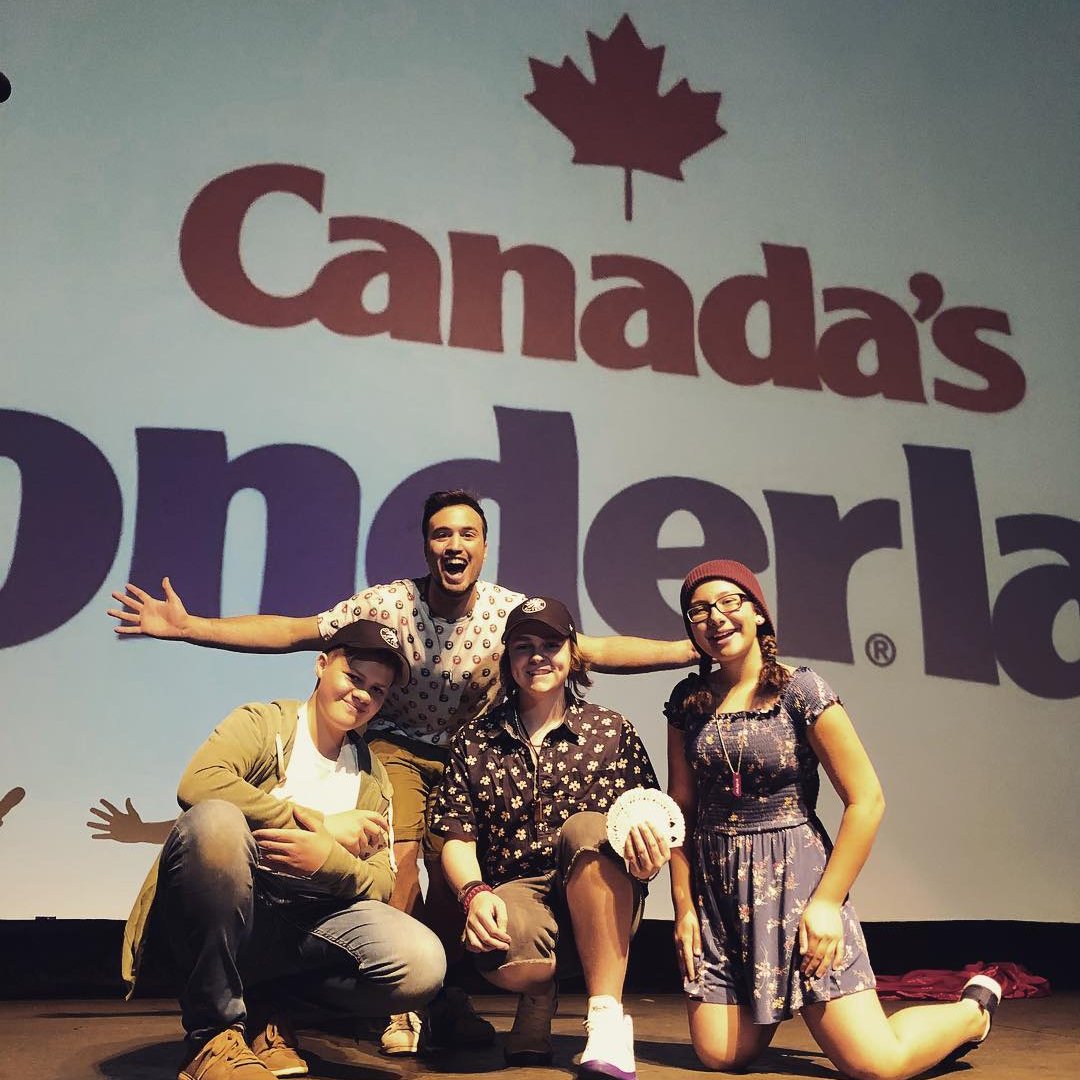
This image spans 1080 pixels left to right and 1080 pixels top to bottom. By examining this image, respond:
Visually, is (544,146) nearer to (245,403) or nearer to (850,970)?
(245,403)

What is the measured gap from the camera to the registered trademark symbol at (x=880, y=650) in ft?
12.0

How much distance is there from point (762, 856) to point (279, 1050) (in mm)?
960

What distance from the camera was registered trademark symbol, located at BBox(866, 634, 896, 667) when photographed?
3.67 m

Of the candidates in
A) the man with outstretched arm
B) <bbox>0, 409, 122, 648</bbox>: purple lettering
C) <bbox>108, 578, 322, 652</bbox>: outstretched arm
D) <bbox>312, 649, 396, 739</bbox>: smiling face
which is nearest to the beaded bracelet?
<bbox>312, 649, 396, 739</bbox>: smiling face

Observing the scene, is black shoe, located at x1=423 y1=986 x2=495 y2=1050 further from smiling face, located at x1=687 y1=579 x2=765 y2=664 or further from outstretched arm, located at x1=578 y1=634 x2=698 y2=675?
smiling face, located at x1=687 y1=579 x2=765 y2=664

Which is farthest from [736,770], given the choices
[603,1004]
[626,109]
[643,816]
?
[626,109]

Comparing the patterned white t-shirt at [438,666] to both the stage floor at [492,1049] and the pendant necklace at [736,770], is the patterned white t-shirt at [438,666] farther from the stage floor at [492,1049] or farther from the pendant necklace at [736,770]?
the stage floor at [492,1049]

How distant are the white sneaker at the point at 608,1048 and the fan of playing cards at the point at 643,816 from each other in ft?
0.92

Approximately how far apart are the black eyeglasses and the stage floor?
0.86 metres

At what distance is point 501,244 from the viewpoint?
368 cm

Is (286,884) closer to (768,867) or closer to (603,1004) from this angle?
(603,1004)

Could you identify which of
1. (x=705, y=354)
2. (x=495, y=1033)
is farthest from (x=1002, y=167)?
(x=495, y=1033)

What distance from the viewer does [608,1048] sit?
2.12 metres

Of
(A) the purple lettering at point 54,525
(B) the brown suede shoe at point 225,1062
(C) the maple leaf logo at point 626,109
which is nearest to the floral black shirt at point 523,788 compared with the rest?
(B) the brown suede shoe at point 225,1062
